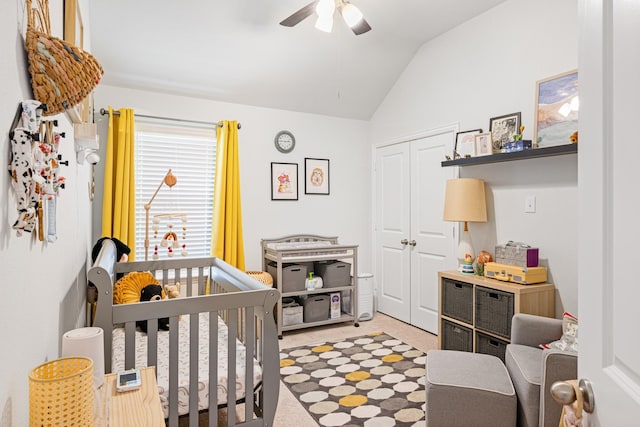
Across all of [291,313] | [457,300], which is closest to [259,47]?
[291,313]

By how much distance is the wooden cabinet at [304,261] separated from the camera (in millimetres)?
3789

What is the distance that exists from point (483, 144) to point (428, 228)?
107cm

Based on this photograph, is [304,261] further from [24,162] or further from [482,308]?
[24,162]

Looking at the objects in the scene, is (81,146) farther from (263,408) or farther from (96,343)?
(263,408)

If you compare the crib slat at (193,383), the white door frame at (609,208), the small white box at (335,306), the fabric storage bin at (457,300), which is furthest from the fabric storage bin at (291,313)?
the white door frame at (609,208)

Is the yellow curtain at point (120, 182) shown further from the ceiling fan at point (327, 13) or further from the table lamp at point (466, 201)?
the table lamp at point (466, 201)

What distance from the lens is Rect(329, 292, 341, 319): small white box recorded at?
4070 mm

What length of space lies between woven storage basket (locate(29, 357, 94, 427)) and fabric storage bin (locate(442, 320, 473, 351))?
8.86ft

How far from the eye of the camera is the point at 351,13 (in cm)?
252

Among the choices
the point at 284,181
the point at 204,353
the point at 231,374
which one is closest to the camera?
the point at 231,374

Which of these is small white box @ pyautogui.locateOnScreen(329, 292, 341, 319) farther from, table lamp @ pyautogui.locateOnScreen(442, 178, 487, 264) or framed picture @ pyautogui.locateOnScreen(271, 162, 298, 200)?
table lamp @ pyautogui.locateOnScreen(442, 178, 487, 264)

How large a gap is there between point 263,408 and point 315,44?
306cm

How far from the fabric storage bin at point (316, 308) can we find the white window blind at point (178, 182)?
3.75ft

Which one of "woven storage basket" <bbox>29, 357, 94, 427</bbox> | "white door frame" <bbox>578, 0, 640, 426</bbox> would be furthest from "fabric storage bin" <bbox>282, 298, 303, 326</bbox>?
"white door frame" <bbox>578, 0, 640, 426</bbox>
